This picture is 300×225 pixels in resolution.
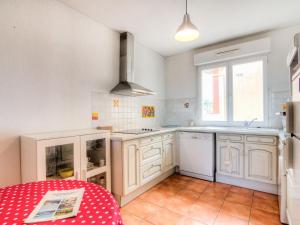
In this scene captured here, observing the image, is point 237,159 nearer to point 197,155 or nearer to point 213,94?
point 197,155

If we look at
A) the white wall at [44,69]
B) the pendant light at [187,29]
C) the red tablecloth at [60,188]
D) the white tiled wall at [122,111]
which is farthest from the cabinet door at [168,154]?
the red tablecloth at [60,188]

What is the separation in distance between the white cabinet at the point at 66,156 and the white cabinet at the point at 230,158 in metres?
1.72

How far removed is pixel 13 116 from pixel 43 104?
0.29 m

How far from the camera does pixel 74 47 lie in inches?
83.3

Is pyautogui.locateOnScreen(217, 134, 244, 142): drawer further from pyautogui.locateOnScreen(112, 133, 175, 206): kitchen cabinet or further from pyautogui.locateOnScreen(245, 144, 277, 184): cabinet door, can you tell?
pyautogui.locateOnScreen(112, 133, 175, 206): kitchen cabinet

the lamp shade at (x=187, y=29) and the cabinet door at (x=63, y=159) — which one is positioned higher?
the lamp shade at (x=187, y=29)

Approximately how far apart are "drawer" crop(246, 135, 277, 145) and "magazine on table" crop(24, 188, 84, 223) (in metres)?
2.36

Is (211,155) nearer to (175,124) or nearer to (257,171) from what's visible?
(257,171)

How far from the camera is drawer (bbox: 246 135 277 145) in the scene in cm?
226

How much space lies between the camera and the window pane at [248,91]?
2824 millimetres

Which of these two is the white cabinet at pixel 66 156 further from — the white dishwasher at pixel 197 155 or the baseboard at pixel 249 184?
the baseboard at pixel 249 184

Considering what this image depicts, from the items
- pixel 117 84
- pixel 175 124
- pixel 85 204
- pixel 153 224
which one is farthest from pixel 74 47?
pixel 175 124

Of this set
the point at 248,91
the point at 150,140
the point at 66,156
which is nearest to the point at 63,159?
the point at 66,156

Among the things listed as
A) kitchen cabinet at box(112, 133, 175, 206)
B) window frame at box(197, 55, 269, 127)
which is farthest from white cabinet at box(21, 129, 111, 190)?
window frame at box(197, 55, 269, 127)
